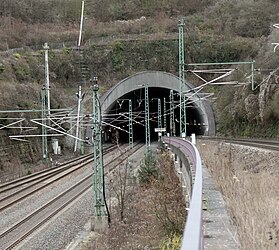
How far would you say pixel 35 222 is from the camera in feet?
55.3

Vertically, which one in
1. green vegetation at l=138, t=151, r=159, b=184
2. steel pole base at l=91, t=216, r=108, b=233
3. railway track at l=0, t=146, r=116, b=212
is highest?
green vegetation at l=138, t=151, r=159, b=184

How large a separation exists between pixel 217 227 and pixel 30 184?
21717mm

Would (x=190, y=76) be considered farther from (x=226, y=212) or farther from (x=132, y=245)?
(x=226, y=212)

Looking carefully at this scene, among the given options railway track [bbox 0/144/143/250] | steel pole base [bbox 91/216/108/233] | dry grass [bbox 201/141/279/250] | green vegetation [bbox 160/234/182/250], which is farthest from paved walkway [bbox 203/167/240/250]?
steel pole base [bbox 91/216/108/233]

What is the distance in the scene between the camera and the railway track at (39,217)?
47.7 feet

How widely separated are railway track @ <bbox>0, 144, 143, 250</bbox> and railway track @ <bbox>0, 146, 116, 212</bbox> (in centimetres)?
146

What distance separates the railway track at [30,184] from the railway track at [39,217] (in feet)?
4.80

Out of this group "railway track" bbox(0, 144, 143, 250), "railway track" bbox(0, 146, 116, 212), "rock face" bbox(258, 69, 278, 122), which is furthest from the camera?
"rock face" bbox(258, 69, 278, 122)

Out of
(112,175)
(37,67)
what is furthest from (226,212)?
(37,67)

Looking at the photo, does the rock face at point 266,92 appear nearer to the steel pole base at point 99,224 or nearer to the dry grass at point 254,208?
the steel pole base at point 99,224

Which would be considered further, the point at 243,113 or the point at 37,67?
the point at 37,67

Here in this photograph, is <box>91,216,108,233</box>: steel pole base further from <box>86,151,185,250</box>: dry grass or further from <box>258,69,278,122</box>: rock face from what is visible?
<box>258,69,278,122</box>: rock face

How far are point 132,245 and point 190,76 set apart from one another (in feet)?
138

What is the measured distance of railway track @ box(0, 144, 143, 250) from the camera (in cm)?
1455
